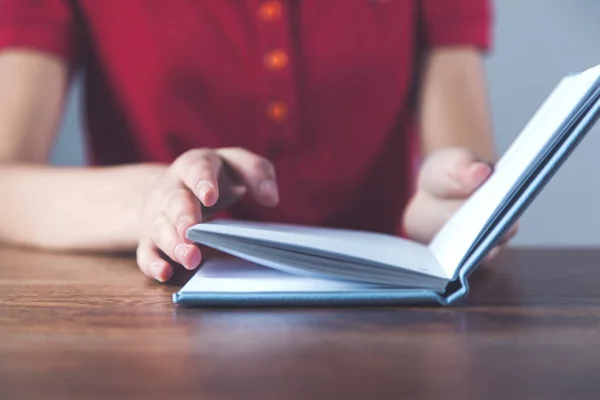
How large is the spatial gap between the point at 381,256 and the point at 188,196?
16 cm

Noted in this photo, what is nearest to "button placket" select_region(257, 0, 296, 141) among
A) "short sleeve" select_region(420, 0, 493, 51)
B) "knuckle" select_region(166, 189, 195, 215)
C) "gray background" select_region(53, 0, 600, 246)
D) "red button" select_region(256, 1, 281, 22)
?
"red button" select_region(256, 1, 281, 22)

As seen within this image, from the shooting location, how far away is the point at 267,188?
0.57 metres

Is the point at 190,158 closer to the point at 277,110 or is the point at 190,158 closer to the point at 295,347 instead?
the point at 295,347

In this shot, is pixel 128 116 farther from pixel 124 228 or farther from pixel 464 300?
pixel 464 300

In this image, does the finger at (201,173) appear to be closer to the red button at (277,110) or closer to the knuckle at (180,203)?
the knuckle at (180,203)

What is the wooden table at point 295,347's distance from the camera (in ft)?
0.99

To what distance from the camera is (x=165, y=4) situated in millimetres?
950

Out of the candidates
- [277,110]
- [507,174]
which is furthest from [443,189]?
[277,110]

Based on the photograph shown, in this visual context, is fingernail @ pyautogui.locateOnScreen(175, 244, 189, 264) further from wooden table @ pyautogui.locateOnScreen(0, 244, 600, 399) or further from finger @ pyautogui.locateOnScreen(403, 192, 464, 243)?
finger @ pyautogui.locateOnScreen(403, 192, 464, 243)

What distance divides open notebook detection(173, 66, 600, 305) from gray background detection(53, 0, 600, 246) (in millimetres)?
1348

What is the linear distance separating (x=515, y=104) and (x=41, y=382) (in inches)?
65.0

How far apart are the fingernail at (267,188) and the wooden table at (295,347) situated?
4.4 inches

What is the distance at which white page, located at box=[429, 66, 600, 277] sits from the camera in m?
0.44

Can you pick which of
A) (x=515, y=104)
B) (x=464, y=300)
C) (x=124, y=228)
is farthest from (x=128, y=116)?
(x=515, y=104)
